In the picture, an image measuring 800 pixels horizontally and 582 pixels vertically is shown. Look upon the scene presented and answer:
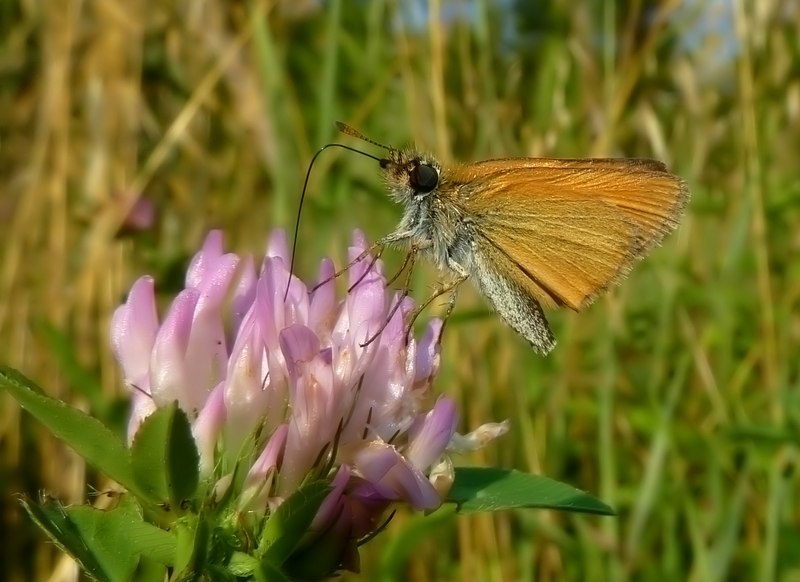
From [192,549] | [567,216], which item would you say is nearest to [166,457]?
[192,549]

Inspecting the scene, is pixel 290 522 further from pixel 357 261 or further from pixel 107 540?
pixel 357 261

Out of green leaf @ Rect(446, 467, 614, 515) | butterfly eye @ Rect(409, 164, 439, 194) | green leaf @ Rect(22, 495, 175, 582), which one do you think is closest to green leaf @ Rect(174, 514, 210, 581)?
green leaf @ Rect(22, 495, 175, 582)

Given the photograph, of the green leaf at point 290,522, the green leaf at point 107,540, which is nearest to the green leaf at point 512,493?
the green leaf at point 290,522

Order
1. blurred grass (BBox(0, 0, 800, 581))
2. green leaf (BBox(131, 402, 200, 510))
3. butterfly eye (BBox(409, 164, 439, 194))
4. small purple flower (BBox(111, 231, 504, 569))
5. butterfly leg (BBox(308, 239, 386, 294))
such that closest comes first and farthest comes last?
1. green leaf (BBox(131, 402, 200, 510))
2. small purple flower (BBox(111, 231, 504, 569))
3. butterfly leg (BBox(308, 239, 386, 294))
4. butterfly eye (BBox(409, 164, 439, 194))
5. blurred grass (BBox(0, 0, 800, 581))

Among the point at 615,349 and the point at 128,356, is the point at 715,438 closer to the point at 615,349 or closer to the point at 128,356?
the point at 615,349

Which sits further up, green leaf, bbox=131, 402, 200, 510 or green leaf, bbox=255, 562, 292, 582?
green leaf, bbox=131, 402, 200, 510

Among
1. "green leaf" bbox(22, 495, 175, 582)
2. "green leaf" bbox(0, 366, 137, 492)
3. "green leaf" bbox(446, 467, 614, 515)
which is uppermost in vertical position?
"green leaf" bbox(446, 467, 614, 515)

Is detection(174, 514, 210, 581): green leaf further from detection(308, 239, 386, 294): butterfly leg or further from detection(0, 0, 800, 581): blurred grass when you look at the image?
Result: detection(0, 0, 800, 581): blurred grass
